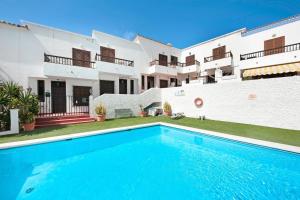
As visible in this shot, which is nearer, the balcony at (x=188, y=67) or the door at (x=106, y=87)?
the door at (x=106, y=87)

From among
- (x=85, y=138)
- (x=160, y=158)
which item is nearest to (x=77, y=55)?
Result: (x=85, y=138)

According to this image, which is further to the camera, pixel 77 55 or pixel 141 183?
pixel 77 55

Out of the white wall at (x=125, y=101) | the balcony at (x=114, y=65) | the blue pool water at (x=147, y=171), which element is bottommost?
the blue pool water at (x=147, y=171)

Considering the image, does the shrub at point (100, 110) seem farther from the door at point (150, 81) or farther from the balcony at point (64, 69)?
the door at point (150, 81)

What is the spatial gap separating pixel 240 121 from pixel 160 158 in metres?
9.57

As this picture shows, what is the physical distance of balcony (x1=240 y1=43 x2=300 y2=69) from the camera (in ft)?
49.8

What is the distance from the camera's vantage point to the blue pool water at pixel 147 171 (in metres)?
4.36

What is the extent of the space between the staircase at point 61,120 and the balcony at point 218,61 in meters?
17.5

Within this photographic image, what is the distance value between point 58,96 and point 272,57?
2317 cm

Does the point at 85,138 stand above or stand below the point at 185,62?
below

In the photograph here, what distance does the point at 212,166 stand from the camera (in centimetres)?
600

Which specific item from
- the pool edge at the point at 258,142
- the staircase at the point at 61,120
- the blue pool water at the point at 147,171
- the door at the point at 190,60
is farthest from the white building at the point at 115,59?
the blue pool water at the point at 147,171

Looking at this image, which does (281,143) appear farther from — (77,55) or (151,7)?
(77,55)

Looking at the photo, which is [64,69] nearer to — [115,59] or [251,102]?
[115,59]
